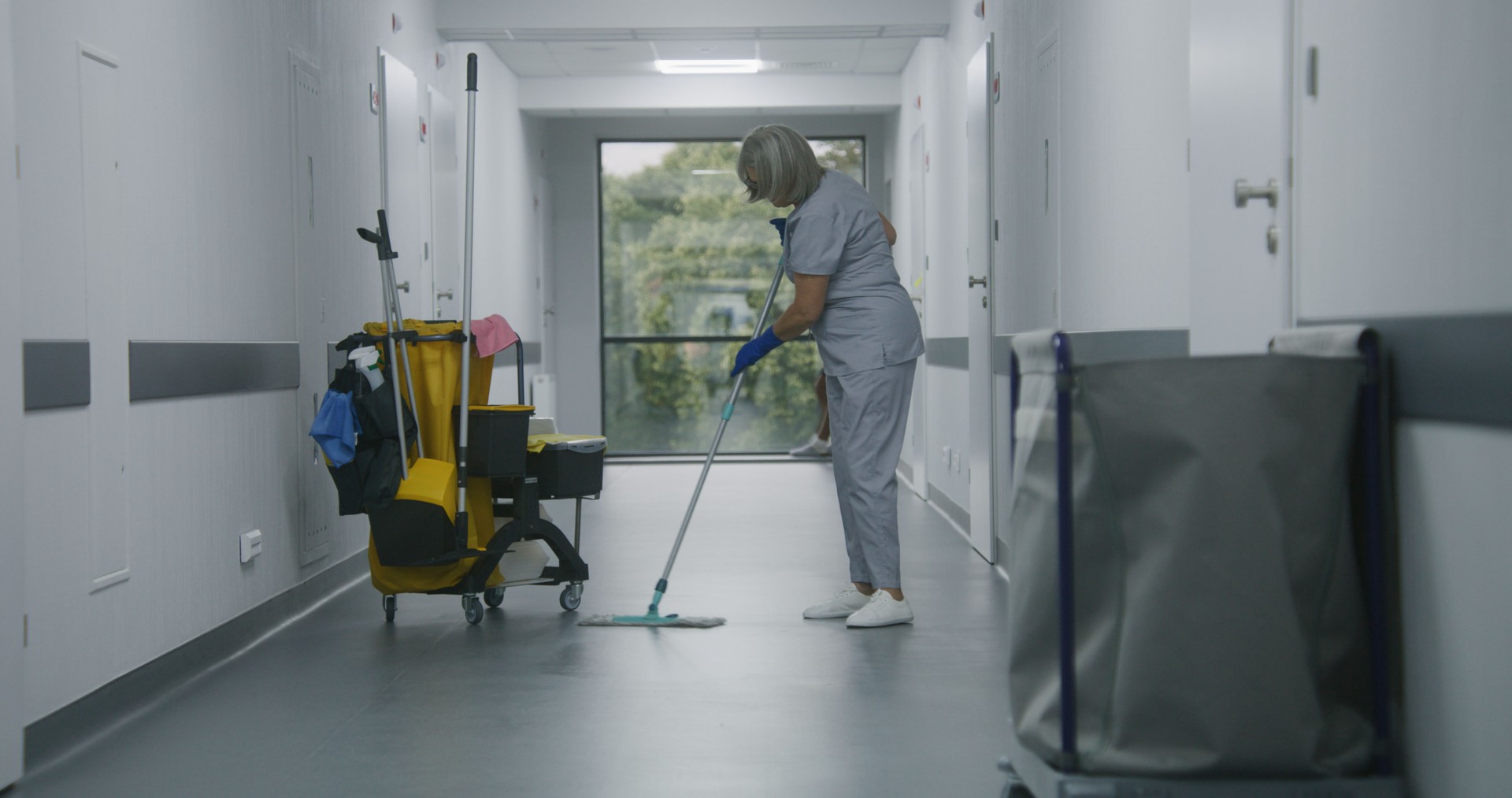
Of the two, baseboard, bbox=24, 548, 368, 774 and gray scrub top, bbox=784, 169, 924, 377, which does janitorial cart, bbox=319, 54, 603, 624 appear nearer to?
baseboard, bbox=24, 548, 368, 774

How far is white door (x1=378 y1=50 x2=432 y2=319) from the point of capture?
486cm

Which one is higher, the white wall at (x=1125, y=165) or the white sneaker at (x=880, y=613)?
the white wall at (x=1125, y=165)

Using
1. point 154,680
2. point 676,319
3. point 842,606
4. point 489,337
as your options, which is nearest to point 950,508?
point 842,606

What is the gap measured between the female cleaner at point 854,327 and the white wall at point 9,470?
175cm

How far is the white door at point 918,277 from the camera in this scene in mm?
7066

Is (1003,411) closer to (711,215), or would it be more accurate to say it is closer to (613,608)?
(613,608)

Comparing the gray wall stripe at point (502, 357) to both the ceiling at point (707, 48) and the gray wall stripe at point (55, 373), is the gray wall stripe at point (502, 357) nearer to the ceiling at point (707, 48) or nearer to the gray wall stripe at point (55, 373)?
the gray wall stripe at point (55, 373)

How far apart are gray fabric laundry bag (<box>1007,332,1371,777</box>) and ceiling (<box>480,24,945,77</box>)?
467 cm

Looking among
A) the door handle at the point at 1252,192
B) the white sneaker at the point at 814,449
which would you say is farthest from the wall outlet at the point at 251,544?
the white sneaker at the point at 814,449

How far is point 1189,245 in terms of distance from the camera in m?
2.67

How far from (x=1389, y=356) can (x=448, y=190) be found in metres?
4.88

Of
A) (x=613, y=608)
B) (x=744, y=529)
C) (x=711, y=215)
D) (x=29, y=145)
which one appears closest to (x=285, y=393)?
(x=613, y=608)

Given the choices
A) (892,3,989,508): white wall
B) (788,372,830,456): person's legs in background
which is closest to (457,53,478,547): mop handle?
(892,3,989,508): white wall

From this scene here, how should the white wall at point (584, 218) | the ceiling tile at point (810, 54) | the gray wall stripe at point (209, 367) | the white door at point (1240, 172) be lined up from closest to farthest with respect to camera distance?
the white door at point (1240, 172) < the gray wall stripe at point (209, 367) < the ceiling tile at point (810, 54) < the white wall at point (584, 218)
